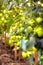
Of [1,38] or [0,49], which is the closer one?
[0,49]

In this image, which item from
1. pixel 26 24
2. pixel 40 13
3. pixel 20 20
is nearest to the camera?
pixel 40 13

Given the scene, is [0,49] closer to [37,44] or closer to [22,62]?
[22,62]

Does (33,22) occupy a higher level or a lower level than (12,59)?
higher

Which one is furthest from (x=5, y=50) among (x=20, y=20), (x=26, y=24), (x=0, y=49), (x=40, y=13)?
(x=40, y=13)

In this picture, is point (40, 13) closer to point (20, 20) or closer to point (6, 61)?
point (20, 20)

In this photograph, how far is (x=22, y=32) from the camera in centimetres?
123

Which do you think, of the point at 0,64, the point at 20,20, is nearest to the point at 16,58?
the point at 0,64

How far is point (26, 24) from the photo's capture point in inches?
42.2

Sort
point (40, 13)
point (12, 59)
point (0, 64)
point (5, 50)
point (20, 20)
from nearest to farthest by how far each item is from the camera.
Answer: point (40, 13)
point (20, 20)
point (0, 64)
point (12, 59)
point (5, 50)

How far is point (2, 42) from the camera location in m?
3.04

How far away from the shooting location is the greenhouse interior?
0.85 meters

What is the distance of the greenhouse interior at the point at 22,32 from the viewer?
0.85 m

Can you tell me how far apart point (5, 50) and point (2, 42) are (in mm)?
289

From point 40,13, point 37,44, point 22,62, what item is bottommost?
point 22,62
